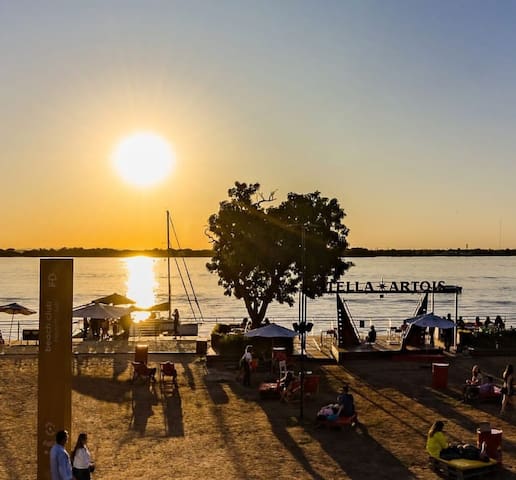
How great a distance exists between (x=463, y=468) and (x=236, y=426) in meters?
6.14

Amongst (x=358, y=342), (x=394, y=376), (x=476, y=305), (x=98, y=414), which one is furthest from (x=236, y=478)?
(x=476, y=305)

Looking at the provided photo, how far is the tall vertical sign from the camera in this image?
36.4 feet

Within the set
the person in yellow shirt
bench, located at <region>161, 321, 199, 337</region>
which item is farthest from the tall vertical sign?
bench, located at <region>161, 321, 199, 337</region>

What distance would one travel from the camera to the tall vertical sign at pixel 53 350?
11.1 metres

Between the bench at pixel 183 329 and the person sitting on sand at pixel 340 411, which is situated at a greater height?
the person sitting on sand at pixel 340 411

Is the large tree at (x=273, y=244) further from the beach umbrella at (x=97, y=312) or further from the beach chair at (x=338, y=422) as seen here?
the beach chair at (x=338, y=422)

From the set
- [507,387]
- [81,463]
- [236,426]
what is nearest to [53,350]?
[81,463]

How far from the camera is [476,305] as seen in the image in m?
96.5

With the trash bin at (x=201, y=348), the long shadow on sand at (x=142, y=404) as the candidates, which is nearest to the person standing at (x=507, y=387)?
the long shadow on sand at (x=142, y=404)

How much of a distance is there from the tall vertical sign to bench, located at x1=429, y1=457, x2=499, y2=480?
23.9 ft

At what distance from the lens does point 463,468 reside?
12320 mm

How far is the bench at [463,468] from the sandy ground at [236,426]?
0.72 feet

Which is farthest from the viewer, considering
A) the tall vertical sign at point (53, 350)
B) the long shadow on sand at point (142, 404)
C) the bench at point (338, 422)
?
the long shadow on sand at point (142, 404)

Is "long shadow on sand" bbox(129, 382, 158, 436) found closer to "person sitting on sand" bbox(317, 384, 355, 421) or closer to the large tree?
"person sitting on sand" bbox(317, 384, 355, 421)
